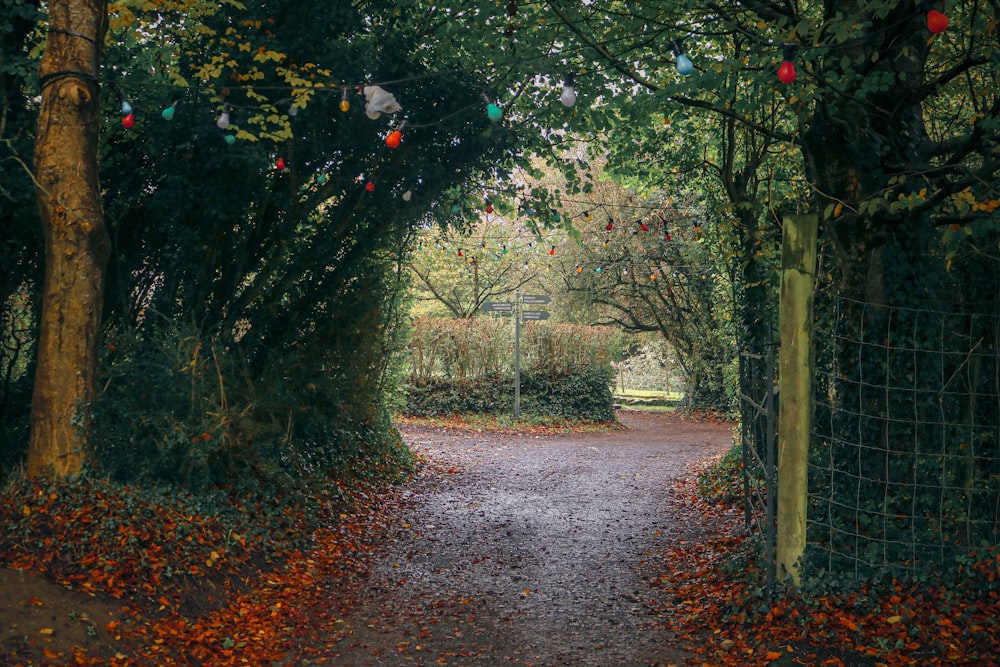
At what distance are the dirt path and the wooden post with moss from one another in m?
1.25

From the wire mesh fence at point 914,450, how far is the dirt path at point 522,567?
1598 mm

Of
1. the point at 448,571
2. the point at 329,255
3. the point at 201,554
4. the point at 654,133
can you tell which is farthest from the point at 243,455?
the point at 654,133

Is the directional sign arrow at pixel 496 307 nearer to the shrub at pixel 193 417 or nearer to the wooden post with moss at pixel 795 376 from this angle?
the shrub at pixel 193 417

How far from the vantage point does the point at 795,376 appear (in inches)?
224

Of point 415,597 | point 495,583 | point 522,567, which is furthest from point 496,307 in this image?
point 415,597

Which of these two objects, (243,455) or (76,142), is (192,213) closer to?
(76,142)

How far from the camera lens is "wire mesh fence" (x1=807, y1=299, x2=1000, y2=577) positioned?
18.6ft

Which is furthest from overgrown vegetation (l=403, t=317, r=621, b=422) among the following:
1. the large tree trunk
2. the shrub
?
the large tree trunk

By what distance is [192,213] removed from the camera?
856cm

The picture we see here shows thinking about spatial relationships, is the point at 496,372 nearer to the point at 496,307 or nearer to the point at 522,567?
the point at 496,307

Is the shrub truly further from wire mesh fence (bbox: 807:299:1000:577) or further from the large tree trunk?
wire mesh fence (bbox: 807:299:1000:577)

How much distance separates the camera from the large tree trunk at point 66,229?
6.42m

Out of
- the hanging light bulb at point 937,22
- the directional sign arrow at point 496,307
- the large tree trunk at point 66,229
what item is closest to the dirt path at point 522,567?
the large tree trunk at point 66,229

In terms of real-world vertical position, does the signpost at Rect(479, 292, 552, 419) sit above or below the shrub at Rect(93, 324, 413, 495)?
above
